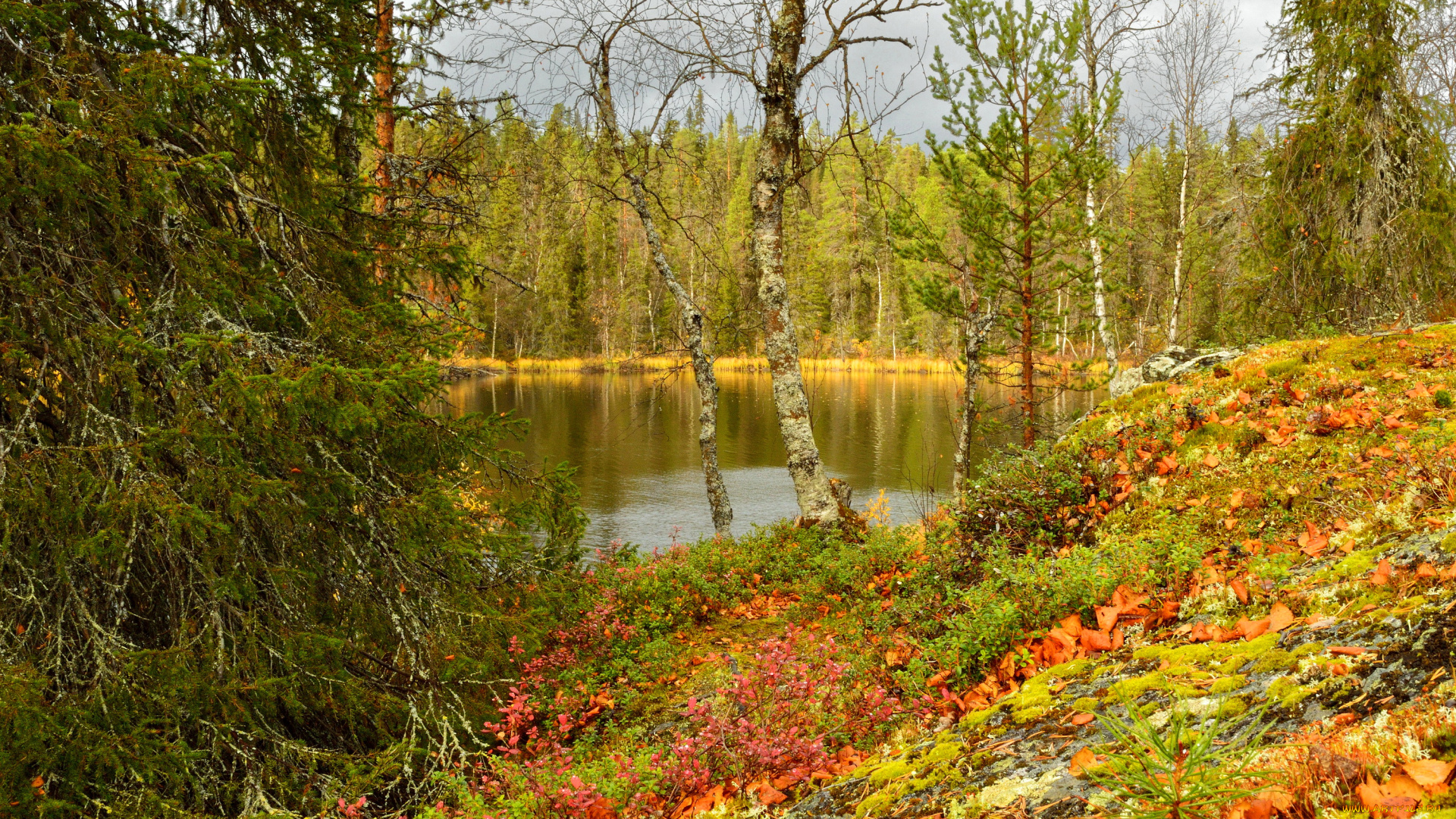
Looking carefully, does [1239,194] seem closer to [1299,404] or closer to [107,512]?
[1299,404]

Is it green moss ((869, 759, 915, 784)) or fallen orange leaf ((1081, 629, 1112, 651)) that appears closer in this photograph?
green moss ((869, 759, 915, 784))

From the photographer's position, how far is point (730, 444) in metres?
23.5

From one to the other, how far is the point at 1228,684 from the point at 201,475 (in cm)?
369

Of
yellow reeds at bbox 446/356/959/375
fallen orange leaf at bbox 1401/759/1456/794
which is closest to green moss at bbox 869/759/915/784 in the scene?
fallen orange leaf at bbox 1401/759/1456/794

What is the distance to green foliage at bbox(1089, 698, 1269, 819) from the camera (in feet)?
3.89

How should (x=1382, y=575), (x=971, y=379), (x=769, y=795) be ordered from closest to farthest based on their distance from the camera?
(x=1382, y=575), (x=769, y=795), (x=971, y=379)

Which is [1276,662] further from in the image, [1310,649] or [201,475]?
[201,475]

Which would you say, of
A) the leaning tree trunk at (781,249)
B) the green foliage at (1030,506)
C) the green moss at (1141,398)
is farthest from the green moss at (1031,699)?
the leaning tree trunk at (781,249)

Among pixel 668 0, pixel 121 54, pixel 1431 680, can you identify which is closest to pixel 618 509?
pixel 668 0

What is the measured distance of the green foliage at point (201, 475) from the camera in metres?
2.87

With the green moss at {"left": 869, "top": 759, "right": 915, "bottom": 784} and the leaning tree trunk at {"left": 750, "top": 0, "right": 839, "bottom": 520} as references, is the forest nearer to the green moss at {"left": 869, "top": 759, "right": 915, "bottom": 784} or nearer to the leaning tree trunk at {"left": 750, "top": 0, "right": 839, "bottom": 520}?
the green moss at {"left": 869, "top": 759, "right": 915, "bottom": 784}

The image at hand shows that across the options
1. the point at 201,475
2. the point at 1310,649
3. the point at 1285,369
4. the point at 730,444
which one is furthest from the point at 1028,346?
the point at 730,444

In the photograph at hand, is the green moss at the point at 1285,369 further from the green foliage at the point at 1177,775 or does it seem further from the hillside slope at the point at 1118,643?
the green foliage at the point at 1177,775

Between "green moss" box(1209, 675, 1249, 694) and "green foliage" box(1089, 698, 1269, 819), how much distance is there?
35cm
